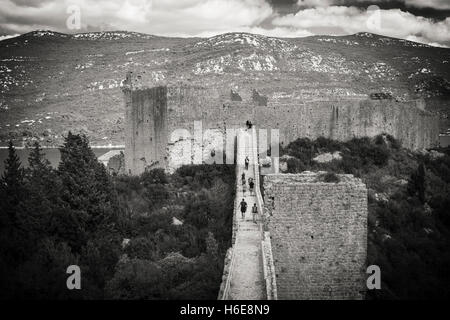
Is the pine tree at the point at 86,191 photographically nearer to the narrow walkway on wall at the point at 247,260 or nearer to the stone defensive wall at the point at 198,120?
the stone defensive wall at the point at 198,120

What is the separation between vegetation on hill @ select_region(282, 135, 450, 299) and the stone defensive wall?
1.24 meters

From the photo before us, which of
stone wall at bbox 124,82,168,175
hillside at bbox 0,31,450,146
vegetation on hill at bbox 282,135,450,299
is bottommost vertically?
vegetation on hill at bbox 282,135,450,299

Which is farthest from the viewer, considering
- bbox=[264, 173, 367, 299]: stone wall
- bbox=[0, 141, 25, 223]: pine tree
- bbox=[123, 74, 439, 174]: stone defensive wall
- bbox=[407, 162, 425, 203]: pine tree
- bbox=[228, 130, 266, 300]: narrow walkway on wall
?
bbox=[407, 162, 425, 203]: pine tree

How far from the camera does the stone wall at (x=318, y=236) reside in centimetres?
1144

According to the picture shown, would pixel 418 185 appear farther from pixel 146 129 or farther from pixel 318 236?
pixel 318 236

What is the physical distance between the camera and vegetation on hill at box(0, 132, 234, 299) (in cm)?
1219

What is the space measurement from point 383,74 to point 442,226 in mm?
64933

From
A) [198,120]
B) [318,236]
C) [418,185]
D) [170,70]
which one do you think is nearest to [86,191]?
[198,120]

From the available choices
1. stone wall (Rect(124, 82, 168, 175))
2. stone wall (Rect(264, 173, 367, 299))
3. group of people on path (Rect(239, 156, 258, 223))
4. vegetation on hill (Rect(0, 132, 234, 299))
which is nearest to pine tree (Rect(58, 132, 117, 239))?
vegetation on hill (Rect(0, 132, 234, 299))

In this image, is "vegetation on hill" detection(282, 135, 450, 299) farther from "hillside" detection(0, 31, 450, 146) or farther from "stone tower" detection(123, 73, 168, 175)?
"hillside" detection(0, 31, 450, 146)

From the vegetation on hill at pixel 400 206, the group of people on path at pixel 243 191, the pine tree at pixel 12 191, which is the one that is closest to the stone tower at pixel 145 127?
the pine tree at pixel 12 191

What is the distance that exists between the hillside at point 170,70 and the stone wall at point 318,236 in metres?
56.2

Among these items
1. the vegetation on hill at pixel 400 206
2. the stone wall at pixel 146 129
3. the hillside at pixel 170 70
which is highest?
the hillside at pixel 170 70

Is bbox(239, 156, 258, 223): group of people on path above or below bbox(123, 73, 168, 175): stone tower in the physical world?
below
